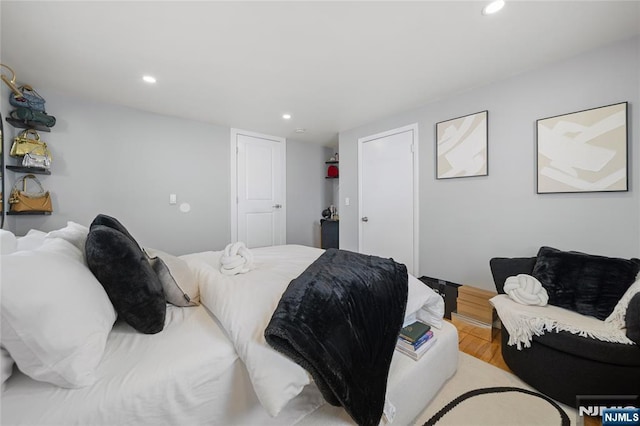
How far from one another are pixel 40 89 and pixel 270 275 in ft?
10.4

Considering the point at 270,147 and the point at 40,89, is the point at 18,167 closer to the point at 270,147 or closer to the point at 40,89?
the point at 40,89

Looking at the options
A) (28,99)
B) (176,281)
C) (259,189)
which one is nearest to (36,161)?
(28,99)

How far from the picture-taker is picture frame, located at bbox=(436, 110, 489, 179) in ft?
8.12

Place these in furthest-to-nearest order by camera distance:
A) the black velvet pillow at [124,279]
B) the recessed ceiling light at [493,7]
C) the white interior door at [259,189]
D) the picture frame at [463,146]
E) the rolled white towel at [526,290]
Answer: the white interior door at [259,189], the picture frame at [463,146], the rolled white towel at [526,290], the recessed ceiling light at [493,7], the black velvet pillow at [124,279]

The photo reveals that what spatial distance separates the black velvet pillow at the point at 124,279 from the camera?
0.96 meters

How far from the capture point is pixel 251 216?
3963 millimetres

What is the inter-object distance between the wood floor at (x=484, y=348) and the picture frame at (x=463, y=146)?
5.14 ft

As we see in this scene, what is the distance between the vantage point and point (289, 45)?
5.91 ft

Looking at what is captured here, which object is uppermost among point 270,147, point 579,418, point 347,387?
point 270,147

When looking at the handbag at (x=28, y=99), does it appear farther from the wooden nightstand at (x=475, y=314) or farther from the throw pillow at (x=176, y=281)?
the wooden nightstand at (x=475, y=314)

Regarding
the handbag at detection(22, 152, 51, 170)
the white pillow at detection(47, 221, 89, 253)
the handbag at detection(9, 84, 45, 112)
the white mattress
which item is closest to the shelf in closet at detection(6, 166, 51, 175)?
the handbag at detection(22, 152, 51, 170)

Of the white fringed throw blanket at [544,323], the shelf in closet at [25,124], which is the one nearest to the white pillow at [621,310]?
the white fringed throw blanket at [544,323]

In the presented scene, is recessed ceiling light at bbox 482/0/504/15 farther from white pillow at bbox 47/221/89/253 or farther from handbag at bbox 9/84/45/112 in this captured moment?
handbag at bbox 9/84/45/112

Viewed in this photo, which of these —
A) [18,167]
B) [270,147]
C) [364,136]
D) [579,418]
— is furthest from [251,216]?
[579,418]
